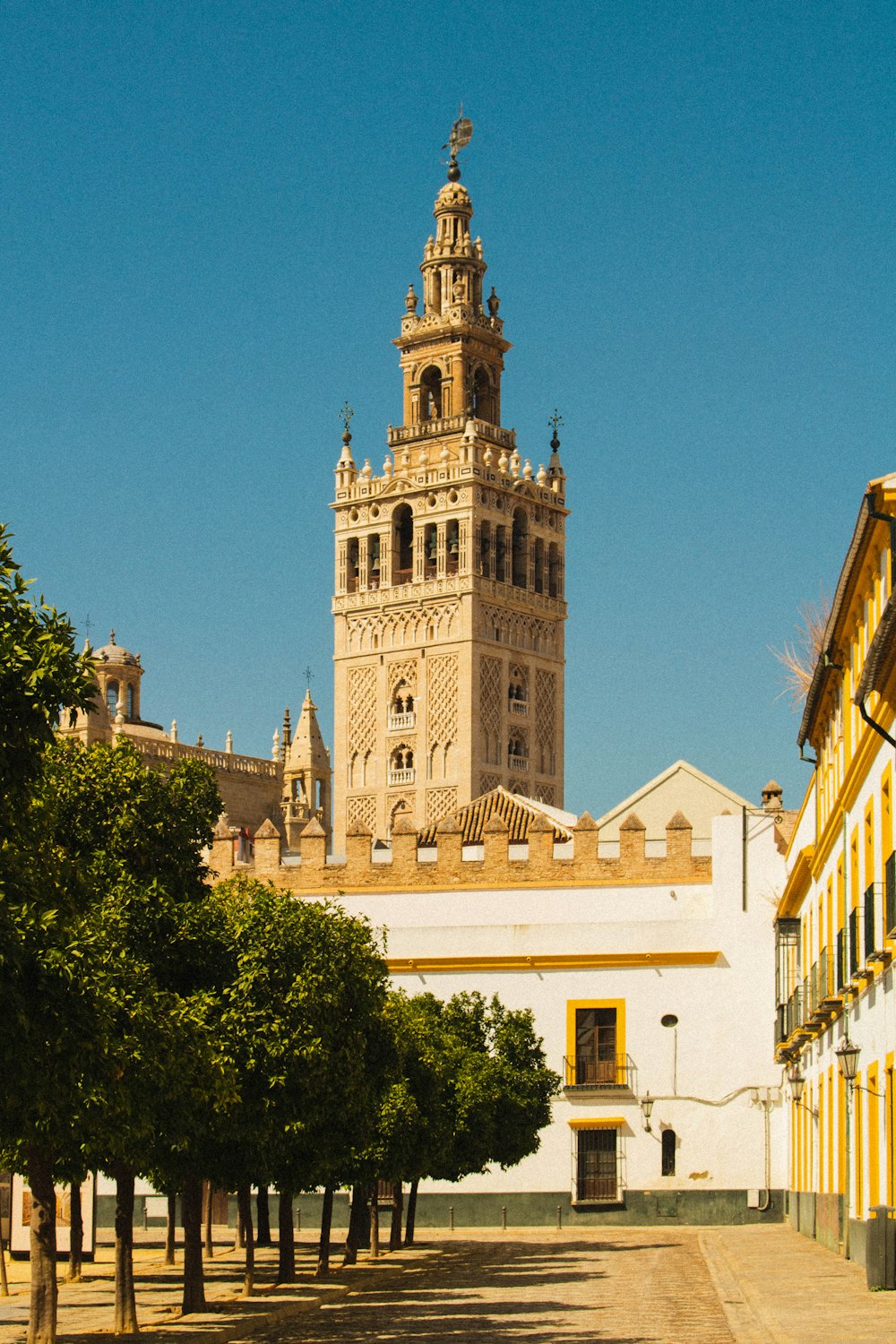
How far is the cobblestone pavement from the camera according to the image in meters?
19.1

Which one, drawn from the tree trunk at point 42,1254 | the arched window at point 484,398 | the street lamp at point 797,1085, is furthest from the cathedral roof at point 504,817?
the tree trunk at point 42,1254

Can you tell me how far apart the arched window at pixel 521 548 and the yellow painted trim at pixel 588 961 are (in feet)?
165

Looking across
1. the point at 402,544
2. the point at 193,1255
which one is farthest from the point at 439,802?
the point at 193,1255

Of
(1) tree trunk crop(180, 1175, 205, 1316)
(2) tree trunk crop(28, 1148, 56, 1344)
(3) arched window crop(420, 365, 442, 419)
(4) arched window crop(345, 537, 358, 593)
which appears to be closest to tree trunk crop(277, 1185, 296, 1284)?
(1) tree trunk crop(180, 1175, 205, 1316)

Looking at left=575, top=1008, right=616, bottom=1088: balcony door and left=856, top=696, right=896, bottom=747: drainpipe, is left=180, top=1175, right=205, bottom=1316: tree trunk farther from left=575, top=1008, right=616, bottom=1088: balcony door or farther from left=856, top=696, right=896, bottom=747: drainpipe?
left=575, top=1008, right=616, bottom=1088: balcony door

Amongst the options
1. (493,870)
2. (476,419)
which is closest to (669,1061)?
(493,870)

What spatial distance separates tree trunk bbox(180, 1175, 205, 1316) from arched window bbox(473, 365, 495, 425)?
7583cm

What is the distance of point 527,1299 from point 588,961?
20495 mm

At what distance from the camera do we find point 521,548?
3728 inches

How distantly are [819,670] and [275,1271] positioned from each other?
11303 mm

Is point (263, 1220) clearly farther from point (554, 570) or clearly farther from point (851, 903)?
point (554, 570)

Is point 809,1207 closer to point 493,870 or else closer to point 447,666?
point 493,870

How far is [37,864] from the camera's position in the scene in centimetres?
1692

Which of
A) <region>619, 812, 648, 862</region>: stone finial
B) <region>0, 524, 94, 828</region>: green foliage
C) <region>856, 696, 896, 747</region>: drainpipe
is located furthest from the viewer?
<region>619, 812, 648, 862</region>: stone finial
